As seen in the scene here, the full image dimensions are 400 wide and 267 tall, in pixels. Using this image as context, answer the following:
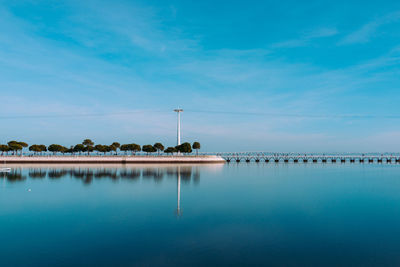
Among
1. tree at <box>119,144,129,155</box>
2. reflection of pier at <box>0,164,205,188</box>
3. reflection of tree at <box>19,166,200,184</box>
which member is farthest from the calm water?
tree at <box>119,144,129,155</box>

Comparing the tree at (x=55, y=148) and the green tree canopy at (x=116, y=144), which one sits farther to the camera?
the green tree canopy at (x=116, y=144)

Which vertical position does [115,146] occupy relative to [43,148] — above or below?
above

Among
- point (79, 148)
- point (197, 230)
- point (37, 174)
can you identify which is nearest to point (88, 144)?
point (79, 148)

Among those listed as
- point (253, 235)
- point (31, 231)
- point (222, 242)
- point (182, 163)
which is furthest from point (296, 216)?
point (182, 163)

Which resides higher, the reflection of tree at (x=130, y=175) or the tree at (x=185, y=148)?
the tree at (x=185, y=148)

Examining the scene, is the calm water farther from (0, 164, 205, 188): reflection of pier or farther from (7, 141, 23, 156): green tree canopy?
(7, 141, 23, 156): green tree canopy

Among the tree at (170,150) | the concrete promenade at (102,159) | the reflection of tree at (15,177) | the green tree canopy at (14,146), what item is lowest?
the reflection of tree at (15,177)

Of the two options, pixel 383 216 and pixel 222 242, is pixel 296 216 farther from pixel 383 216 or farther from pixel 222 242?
pixel 222 242

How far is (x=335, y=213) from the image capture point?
53.2 ft

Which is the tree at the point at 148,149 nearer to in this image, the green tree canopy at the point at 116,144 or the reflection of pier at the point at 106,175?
the green tree canopy at the point at 116,144

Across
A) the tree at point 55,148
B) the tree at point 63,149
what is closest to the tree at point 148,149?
the tree at point 63,149

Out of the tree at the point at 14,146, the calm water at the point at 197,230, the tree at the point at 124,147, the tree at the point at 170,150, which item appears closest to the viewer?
the calm water at the point at 197,230

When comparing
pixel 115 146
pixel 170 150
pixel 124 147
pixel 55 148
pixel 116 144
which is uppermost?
pixel 116 144

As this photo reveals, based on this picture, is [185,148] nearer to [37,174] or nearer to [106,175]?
[106,175]
